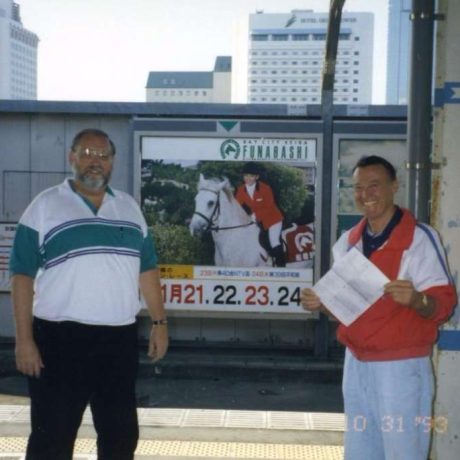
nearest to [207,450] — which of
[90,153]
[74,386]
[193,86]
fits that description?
[74,386]

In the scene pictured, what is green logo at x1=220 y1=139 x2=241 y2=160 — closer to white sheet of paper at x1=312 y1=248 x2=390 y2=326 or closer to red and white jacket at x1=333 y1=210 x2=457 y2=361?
white sheet of paper at x1=312 y1=248 x2=390 y2=326

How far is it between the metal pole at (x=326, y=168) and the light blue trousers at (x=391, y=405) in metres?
4.72

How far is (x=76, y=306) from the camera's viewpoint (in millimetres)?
3705

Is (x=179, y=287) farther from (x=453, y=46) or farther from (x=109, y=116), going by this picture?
(x=453, y=46)

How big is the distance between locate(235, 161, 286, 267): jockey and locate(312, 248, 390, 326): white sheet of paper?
4.76 m

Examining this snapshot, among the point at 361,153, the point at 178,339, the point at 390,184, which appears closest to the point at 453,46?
the point at 390,184

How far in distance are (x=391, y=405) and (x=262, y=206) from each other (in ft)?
16.7

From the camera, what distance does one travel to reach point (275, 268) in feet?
27.0

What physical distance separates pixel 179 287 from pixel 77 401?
4518 millimetres

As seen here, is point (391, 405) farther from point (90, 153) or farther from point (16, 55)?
point (16, 55)

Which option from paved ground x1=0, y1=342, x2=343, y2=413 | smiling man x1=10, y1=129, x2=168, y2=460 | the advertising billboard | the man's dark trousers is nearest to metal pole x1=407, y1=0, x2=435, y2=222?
smiling man x1=10, y1=129, x2=168, y2=460

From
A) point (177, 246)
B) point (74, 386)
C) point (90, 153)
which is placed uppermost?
point (90, 153)

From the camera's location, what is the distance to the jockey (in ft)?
27.0

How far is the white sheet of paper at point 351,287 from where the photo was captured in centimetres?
328
